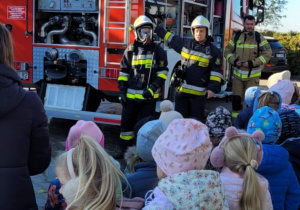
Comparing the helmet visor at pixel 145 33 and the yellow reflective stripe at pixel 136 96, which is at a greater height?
the helmet visor at pixel 145 33

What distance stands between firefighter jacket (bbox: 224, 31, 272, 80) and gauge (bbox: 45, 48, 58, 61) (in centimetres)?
256

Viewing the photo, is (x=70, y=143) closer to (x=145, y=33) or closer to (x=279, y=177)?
(x=279, y=177)

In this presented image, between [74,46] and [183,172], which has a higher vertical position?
[74,46]

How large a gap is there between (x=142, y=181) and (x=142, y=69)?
3013mm

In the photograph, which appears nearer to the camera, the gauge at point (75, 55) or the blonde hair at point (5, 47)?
the blonde hair at point (5, 47)

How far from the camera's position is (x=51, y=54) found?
19.7 ft

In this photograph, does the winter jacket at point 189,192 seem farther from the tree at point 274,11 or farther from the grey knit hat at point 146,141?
the tree at point 274,11

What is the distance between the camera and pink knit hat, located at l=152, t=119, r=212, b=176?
1.87m

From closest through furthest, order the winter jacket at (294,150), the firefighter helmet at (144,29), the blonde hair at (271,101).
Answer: the winter jacket at (294,150)
the blonde hair at (271,101)
the firefighter helmet at (144,29)

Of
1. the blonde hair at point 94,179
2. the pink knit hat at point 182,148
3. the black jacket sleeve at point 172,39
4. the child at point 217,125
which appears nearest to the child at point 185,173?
the pink knit hat at point 182,148

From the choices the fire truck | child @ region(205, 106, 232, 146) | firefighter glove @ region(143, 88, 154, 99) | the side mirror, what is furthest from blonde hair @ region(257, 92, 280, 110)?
the side mirror

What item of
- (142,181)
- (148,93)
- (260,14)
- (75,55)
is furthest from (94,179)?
(260,14)

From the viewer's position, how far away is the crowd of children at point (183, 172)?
1.75 metres

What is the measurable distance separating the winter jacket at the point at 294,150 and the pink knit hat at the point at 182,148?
1.34 metres
